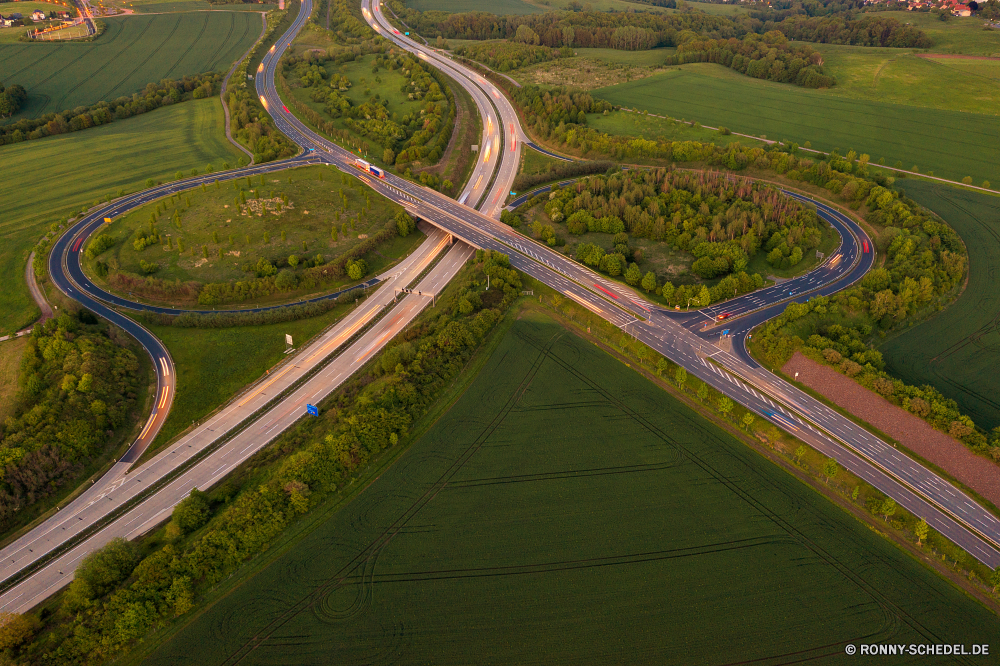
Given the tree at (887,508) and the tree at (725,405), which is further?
the tree at (725,405)

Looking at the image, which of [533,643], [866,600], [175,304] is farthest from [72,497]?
[866,600]

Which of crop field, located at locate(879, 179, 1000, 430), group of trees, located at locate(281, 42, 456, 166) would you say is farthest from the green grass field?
crop field, located at locate(879, 179, 1000, 430)

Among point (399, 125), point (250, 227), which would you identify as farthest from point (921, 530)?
Result: point (399, 125)

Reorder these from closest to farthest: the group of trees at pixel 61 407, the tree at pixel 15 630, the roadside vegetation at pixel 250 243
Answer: the tree at pixel 15 630 → the group of trees at pixel 61 407 → the roadside vegetation at pixel 250 243

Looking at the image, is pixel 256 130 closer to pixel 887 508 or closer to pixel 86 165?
pixel 86 165

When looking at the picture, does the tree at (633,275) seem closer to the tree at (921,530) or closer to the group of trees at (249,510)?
the group of trees at (249,510)

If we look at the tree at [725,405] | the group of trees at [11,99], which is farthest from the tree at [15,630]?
the group of trees at [11,99]
